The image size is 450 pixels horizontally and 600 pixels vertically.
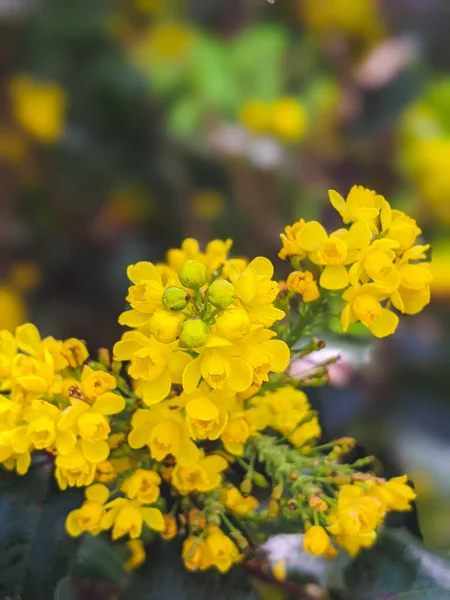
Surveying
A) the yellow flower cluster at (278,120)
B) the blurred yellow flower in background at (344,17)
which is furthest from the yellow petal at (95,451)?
the blurred yellow flower in background at (344,17)

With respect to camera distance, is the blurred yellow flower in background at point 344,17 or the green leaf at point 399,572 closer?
the green leaf at point 399,572

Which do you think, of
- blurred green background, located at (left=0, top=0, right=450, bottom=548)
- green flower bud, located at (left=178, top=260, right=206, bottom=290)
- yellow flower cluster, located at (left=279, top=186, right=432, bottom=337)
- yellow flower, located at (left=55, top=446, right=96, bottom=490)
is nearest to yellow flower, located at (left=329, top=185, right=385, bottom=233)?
yellow flower cluster, located at (left=279, top=186, right=432, bottom=337)

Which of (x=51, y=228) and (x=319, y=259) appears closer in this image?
(x=319, y=259)

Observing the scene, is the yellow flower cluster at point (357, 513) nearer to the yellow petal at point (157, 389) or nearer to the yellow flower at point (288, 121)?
the yellow petal at point (157, 389)

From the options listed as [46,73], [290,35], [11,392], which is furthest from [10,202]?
[11,392]

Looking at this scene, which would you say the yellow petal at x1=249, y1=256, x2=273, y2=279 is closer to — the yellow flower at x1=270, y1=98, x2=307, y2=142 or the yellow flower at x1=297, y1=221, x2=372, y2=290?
the yellow flower at x1=297, y1=221, x2=372, y2=290

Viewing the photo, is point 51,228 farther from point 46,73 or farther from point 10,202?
point 46,73
